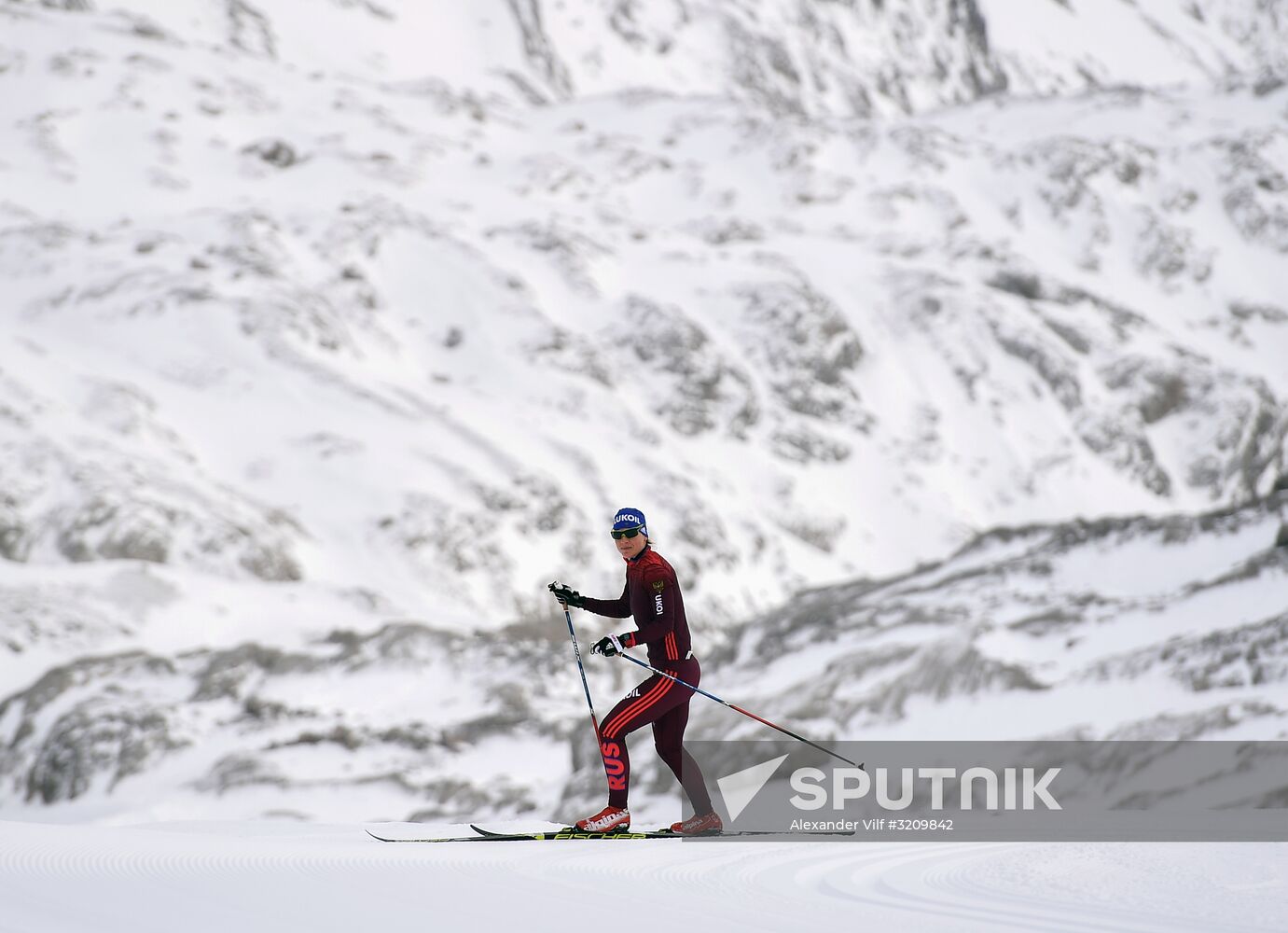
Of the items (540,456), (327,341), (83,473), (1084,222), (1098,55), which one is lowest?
(83,473)

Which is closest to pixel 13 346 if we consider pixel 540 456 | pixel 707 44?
pixel 540 456

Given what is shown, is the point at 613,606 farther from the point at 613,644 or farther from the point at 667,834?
the point at 667,834

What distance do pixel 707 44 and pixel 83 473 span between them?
3272 inches

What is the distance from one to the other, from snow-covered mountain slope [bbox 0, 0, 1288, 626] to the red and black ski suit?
64.0 feet

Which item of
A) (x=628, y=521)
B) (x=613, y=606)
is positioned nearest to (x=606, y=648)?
(x=613, y=606)

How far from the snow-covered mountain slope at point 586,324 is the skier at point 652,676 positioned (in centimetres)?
1949

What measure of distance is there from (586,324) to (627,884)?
36638mm

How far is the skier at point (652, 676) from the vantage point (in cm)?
701

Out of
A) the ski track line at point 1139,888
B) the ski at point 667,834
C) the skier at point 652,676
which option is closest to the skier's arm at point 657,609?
the skier at point 652,676

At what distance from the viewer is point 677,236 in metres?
50.1

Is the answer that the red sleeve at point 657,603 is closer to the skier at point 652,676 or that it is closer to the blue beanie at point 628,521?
the skier at point 652,676

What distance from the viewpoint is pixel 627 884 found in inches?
219

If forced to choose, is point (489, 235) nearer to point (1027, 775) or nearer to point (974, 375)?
point (974, 375)

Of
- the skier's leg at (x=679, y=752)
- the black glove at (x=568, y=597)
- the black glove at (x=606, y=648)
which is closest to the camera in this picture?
the black glove at (x=606, y=648)
